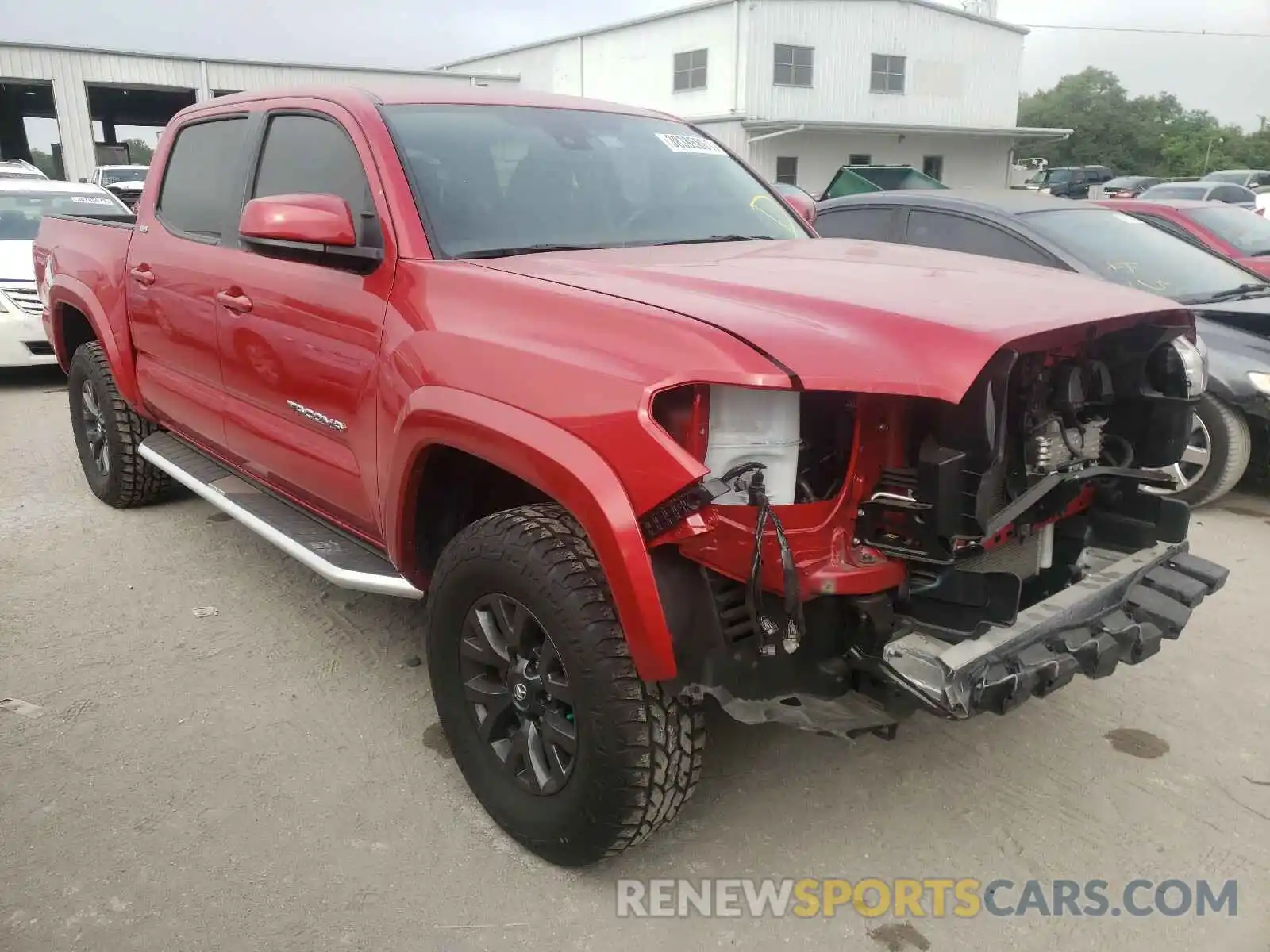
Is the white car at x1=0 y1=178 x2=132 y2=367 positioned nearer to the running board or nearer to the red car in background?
the running board

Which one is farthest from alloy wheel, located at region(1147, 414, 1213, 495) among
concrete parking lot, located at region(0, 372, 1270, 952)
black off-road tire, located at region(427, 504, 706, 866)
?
black off-road tire, located at region(427, 504, 706, 866)

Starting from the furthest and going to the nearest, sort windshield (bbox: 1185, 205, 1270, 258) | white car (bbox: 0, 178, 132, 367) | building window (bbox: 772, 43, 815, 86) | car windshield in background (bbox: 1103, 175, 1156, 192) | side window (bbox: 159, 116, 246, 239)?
car windshield in background (bbox: 1103, 175, 1156, 192) < building window (bbox: 772, 43, 815, 86) < white car (bbox: 0, 178, 132, 367) < windshield (bbox: 1185, 205, 1270, 258) < side window (bbox: 159, 116, 246, 239)

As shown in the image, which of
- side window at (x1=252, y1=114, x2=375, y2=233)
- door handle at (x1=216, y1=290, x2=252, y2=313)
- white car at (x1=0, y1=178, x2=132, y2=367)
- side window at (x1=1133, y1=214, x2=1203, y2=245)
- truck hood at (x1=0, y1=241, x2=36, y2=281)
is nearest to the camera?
side window at (x1=252, y1=114, x2=375, y2=233)

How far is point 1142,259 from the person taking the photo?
Result: 18.6 feet

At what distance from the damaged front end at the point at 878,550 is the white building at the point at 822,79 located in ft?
85.3

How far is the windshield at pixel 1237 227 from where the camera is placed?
24.5 feet

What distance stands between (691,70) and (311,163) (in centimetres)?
2842

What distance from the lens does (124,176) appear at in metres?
21.5

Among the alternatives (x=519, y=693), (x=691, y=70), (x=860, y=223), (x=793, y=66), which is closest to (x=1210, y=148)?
(x=793, y=66)

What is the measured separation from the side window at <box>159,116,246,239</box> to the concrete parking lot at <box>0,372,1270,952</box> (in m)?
1.55

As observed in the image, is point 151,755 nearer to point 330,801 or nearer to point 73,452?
point 330,801

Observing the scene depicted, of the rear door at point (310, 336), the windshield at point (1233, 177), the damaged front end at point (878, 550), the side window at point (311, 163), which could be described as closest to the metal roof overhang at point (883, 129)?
the windshield at point (1233, 177)

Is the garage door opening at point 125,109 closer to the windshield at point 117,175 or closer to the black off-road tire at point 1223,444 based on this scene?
the windshield at point 117,175

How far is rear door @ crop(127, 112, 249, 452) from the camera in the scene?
376cm
